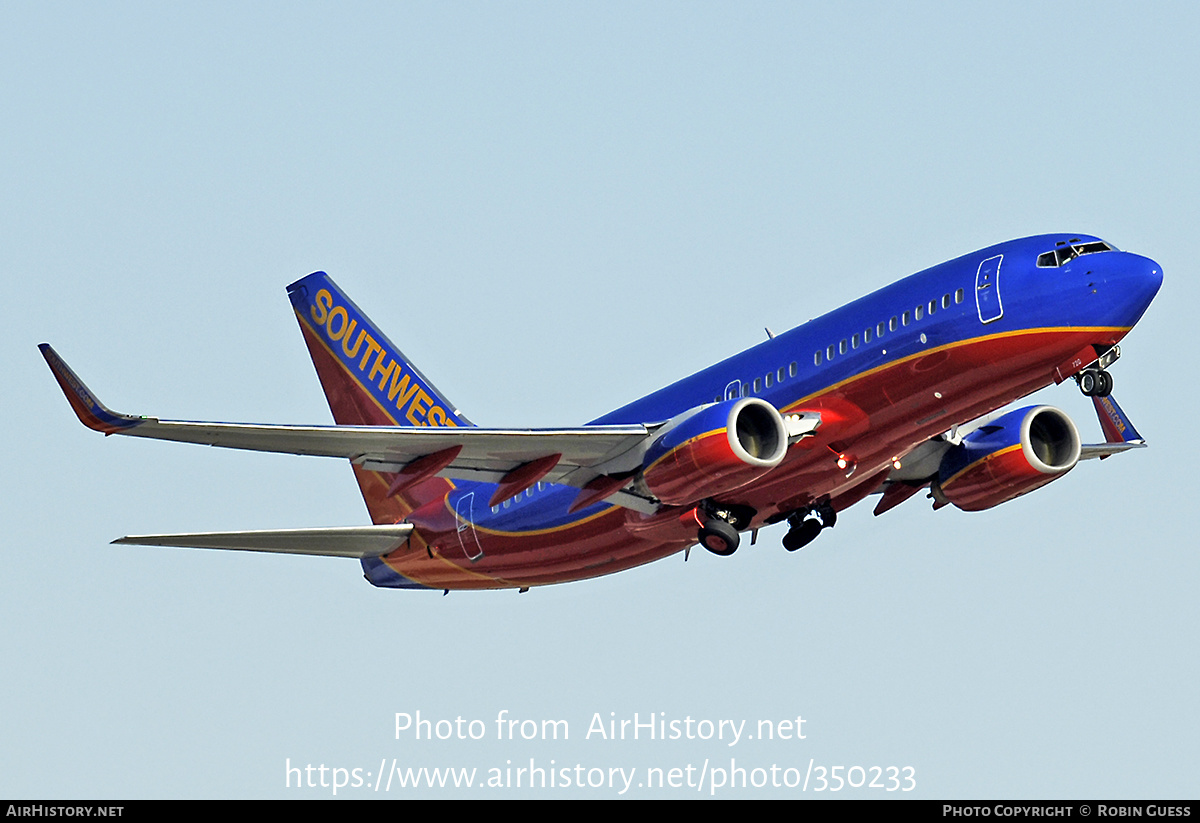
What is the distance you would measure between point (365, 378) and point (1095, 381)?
2051 cm

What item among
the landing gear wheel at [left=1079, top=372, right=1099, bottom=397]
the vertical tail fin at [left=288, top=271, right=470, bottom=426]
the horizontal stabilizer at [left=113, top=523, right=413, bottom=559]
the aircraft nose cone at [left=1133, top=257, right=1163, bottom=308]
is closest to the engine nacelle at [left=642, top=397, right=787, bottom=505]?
the landing gear wheel at [left=1079, top=372, right=1099, bottom=397]

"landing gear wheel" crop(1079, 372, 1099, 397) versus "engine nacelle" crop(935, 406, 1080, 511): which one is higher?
"engine nacelle" crop(935, 406, 1080, 511)

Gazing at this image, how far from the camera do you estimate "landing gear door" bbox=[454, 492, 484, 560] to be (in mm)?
39656

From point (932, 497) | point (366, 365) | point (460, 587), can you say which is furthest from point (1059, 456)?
point (366, 365)

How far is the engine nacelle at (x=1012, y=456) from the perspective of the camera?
36.8m

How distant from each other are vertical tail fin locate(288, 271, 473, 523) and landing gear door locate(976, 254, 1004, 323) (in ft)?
51.3

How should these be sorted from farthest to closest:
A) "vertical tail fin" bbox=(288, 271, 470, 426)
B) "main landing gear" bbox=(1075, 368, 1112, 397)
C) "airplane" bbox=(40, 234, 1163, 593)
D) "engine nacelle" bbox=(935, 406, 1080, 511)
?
1. "vertical tail fin" bbox=(288, 271, 470, 426)
2. "engine nacelle" bbox=(935, 406, 1080, 511)
3. "main landing gear" bbox=(1075, 368, 1112, 397)
4. "airplane" bbox=(40, 234, 1163, 593)

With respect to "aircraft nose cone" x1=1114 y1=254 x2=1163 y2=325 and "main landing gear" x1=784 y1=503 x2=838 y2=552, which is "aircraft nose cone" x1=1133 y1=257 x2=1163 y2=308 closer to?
"aircraft nose cone" x1=1114 y1=254 x2=1163 y2=325

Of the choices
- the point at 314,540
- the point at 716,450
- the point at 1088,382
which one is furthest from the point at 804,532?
the point at 314,540

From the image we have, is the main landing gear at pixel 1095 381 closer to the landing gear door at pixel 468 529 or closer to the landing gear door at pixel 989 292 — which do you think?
the landing gear door at pixel 989 292

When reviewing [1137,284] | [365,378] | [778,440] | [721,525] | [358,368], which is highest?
[358,368]

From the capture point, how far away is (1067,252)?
31.5 m

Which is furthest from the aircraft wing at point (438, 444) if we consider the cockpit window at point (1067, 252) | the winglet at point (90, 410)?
the cockpit window at point (1067, 252)

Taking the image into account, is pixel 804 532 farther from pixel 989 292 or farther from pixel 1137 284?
pixel 1137 284
